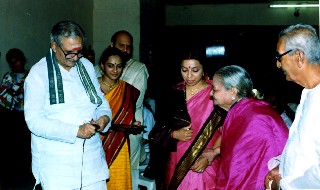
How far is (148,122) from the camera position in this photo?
5988mm

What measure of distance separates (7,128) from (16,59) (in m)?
0.94

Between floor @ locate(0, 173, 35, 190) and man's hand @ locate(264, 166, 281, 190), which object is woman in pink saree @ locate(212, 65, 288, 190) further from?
floor @ locate(0, 173, 35, 190)

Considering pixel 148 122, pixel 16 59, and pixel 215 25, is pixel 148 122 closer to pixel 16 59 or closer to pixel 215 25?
pixel 16 59

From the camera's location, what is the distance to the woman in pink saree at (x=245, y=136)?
2.74 meters

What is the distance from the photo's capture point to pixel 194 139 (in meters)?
3.43

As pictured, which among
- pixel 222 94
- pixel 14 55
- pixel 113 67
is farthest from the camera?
pixel 14 55

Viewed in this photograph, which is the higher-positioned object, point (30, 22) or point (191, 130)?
point (30, 22)

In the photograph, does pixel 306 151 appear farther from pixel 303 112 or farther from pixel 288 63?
pixel 288 63

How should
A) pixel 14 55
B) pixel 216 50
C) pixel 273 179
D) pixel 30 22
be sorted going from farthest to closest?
pixel 30 22
pixel 14 55
pixel 216 50
pixel 273 179

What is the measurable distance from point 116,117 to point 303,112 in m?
2.28

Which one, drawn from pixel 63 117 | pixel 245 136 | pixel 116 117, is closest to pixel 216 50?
pixel 116 117

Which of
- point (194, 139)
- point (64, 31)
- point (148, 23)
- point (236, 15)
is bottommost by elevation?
point (194, 139)

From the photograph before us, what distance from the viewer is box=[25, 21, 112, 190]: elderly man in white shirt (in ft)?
9.36

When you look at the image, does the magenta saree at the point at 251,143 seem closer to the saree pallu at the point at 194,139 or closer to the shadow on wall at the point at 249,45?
the saree pallu at the point at 194,139
